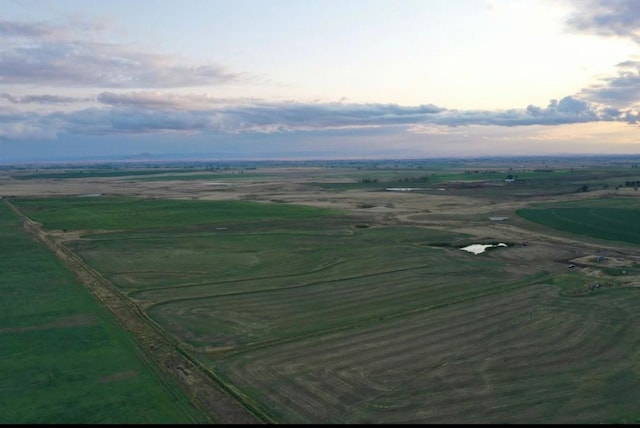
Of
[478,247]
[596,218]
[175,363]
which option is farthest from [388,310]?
[596,218]

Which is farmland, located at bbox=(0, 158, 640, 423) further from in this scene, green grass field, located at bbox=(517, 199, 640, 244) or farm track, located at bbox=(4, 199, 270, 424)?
green grass field, located at bbox=(517, 199, 640, 244)

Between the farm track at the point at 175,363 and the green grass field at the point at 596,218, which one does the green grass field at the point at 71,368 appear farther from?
the green grass field at the point at 596,218

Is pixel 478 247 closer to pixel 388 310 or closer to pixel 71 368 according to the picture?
pixel 388 310

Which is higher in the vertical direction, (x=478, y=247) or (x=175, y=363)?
(x=478, y=247)


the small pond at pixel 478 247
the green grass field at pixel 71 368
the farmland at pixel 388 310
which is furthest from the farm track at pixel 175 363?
the small pond at pixel 478 247

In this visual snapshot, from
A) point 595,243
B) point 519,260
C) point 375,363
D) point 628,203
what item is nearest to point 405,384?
point 375,363
